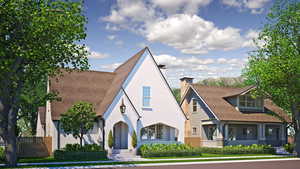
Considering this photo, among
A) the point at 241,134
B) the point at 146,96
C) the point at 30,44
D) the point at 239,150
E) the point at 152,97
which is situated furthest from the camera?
the point at 241,134

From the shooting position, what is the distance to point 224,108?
3944 cm

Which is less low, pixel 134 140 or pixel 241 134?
pixel 134 140

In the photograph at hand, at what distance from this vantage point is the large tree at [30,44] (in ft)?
66.8

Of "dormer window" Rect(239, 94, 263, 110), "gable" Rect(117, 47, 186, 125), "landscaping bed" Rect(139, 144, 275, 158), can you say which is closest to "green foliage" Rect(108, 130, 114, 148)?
"landscaping bed" Rect(139, 144, 275, 158)

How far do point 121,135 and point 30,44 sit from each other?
Result: 14651 millimetres

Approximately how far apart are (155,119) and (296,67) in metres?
13.8

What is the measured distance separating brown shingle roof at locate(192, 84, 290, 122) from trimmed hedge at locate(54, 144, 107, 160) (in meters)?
15.5

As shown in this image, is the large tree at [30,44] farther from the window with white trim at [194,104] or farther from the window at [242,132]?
the window at [242,132]

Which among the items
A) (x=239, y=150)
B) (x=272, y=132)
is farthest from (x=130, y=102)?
(x=272, y=132)

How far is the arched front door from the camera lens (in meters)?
32.5

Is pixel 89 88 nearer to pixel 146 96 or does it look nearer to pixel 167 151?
pixel 146 96

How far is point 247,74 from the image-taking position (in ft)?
109

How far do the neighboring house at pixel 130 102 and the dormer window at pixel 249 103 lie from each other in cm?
1026

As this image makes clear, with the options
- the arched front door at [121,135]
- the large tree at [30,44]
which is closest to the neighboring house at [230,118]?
the arched front door at [121,135]
